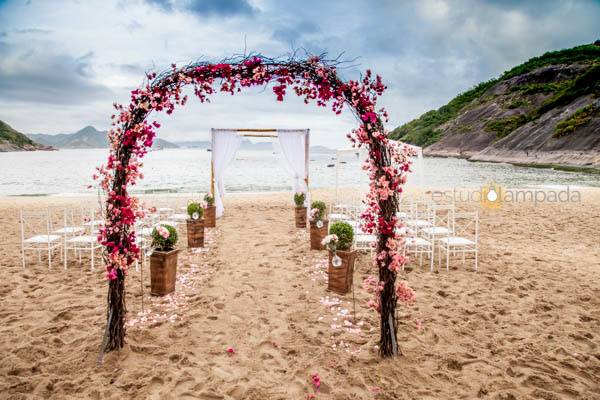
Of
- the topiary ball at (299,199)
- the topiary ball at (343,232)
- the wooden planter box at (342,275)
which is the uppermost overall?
the topiary ball at (299,199)

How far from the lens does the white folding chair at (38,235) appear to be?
6129 millimetres

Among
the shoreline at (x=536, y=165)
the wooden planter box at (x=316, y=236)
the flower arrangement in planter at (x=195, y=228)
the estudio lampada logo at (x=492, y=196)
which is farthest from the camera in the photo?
the shoreline at (x=536, y=165)

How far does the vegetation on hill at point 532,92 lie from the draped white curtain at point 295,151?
149ft

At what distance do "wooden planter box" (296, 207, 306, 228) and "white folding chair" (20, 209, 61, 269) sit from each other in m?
5.18

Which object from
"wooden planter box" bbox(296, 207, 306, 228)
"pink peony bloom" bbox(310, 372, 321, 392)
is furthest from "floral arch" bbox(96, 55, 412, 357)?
"wooden planter box" bbox(296, 207, 306, 228)

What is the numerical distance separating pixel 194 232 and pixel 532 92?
6610cm

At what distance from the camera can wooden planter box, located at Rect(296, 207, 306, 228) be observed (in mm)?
9539

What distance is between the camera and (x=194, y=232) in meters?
7.61

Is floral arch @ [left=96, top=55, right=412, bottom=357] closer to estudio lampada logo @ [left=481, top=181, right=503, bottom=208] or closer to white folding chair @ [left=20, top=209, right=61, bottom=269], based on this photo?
white folding chair @ [left=20, top=209, right=61, bottom=269]

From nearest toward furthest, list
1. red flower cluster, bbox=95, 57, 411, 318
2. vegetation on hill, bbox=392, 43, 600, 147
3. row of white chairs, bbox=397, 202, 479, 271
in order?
red flower cluster, bbox=95, 57, 411, 318, row of white chairs, bbox=397, 202, 479, 271, vegetation on hill, bbox=392, 43, 600, 147

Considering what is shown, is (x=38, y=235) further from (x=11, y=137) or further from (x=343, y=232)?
(x=11, y=137)

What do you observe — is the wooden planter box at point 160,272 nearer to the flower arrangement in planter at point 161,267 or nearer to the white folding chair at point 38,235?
the flower arrangement in planter at point 161,267

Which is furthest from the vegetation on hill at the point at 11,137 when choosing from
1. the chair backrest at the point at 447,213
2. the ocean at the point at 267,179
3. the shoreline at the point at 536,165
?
the chair backrest at the point at 447,213

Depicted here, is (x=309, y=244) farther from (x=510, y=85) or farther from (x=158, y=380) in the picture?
(x=510, y=85)
